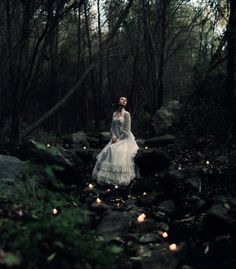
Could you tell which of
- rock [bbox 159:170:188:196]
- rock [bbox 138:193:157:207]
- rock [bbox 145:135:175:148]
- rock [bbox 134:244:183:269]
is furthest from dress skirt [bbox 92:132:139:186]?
rock [bbox 134:244:183:269]

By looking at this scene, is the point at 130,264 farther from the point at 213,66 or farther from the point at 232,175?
the point at 213,66

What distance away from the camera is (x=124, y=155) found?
36.5 feet

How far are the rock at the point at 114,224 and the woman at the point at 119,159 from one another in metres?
3.44

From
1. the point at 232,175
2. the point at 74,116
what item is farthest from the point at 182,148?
the point at 74,116

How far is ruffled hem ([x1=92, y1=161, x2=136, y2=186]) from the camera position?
35.9ft

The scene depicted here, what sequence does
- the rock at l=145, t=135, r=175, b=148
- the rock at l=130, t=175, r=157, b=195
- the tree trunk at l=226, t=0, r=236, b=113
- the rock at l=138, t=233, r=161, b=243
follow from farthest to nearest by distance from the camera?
the rock at l=145, t=135, r=175, b=148 → the tree trunk at l=226, t=0, r=236, b=113 → the rock at l=130, t=175, r=157, b=195 → the rock at l=138, t=233, r=161, b=243

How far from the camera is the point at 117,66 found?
2438 cm

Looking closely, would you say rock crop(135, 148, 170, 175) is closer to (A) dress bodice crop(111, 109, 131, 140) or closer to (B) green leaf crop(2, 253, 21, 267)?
(A) dress bodice crop(111, 109, 131, 140)

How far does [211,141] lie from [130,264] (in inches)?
295

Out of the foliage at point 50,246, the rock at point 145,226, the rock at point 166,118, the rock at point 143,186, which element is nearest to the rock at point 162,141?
the rock at point 166,118

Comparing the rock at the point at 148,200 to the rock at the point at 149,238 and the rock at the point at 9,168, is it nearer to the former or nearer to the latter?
the rock at the point at 149,238

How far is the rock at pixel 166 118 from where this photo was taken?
15.4 m

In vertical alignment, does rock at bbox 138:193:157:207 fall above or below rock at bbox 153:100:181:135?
below

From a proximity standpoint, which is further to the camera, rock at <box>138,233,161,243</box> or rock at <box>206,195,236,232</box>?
rock at <box>206,195,236,232</box>
